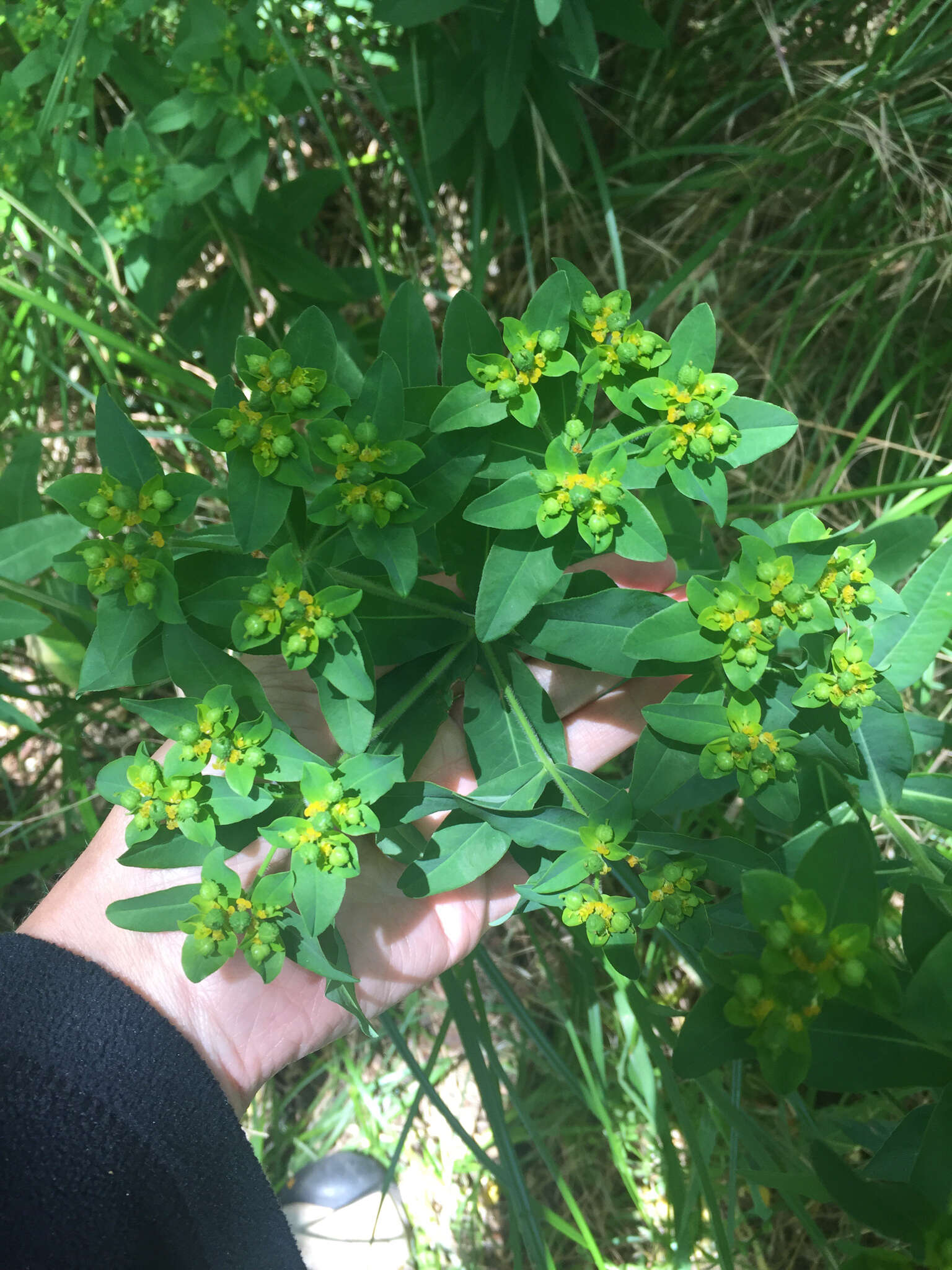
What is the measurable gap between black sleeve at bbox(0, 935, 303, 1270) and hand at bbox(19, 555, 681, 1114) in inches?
4.4

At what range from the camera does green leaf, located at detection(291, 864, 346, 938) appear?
1.62 meters

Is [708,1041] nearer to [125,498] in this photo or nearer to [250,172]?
[125,498]

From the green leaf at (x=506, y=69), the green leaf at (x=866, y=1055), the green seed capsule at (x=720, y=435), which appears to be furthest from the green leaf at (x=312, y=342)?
the green leaf at (x=866, y=1055)

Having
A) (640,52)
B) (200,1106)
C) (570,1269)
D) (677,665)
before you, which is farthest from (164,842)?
(640,52)

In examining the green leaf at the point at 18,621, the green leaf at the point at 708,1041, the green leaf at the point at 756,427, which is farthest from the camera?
the green leaf at the point at 18,621

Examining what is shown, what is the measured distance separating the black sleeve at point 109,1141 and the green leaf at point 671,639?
1.35 m

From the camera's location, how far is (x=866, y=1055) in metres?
1.57

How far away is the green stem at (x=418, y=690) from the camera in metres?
1.90

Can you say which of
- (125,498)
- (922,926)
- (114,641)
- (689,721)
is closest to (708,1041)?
(922,926)

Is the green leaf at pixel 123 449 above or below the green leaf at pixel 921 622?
above

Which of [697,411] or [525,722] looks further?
[525,722]

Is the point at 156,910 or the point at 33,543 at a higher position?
the point at 33,543

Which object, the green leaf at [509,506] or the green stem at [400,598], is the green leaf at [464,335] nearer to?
the green leaf at [509,506]

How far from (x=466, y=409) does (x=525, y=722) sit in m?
0.65
